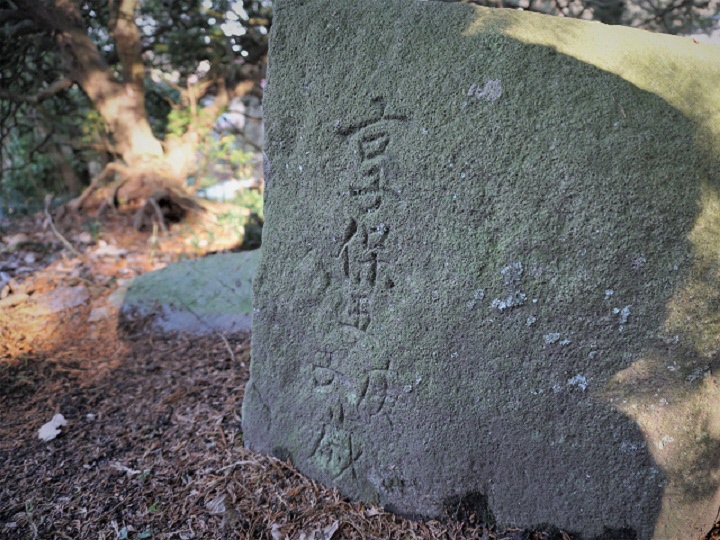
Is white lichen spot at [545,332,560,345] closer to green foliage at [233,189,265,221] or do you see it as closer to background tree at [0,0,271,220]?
green foliage at [233,189,265,221]

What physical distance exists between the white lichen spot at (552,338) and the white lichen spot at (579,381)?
0.36ft

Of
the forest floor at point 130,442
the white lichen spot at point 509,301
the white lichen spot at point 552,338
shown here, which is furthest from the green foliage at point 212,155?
the white lichen spot at point 552,338

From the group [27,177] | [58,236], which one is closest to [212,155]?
[58,236]

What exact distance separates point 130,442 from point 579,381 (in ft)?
5.55

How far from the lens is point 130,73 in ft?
14.8

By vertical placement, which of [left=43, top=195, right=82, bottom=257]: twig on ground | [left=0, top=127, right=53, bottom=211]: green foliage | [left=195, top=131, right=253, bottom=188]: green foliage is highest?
[left=195, top=131, right=253, bottom=188]: green foliage

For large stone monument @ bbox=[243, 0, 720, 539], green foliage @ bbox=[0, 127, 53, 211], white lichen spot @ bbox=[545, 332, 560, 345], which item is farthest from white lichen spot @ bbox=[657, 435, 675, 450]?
green foliage @ bbox=[0, 127, 53, 211]

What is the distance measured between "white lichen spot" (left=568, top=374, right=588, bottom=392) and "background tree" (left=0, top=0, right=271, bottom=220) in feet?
12.8

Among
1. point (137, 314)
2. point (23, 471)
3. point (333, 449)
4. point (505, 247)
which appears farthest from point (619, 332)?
point (137, 314)

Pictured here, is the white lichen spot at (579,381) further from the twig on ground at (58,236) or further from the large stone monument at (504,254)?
the twig on ground at (58,236)

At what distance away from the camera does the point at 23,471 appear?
75.9 inches

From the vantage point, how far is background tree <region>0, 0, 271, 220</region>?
4.38 metres

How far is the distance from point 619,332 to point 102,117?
4.98m

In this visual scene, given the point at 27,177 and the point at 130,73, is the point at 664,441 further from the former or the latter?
the point at 27,177
